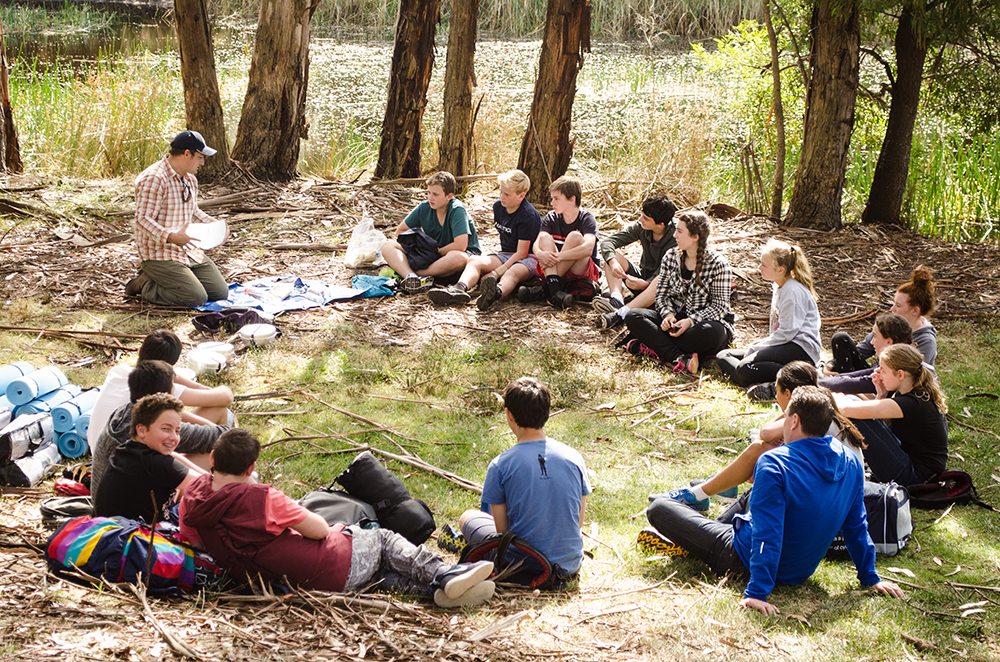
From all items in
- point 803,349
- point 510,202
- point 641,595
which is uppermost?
point 510,202

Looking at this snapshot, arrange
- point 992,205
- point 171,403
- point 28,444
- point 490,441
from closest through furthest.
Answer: point 171,403, point 28,444, point 490,441, point 992,205

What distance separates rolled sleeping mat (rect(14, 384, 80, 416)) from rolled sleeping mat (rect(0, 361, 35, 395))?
0.17m

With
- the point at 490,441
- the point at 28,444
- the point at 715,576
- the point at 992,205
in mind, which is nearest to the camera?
the point at 715,576

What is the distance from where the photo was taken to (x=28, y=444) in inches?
209

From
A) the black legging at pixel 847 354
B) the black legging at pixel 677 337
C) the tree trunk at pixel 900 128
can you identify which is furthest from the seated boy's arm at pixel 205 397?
the tree trunk at pixel 900 128

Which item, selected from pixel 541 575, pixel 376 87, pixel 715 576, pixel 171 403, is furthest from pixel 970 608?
pixel 376 87

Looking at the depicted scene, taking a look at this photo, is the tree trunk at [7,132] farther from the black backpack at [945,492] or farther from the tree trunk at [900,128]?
the black backpack at [945,492]

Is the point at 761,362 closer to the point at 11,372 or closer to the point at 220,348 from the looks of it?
the point at 220,348

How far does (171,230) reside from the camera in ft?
26.4

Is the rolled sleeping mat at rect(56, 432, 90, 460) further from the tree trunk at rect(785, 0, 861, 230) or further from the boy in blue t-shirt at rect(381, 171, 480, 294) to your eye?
the tree trunk at rect(785, 0, 861, 230)

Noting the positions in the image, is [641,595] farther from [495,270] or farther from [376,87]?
[376,87]

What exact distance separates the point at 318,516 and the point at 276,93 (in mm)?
8595

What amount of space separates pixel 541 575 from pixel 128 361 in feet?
12.8

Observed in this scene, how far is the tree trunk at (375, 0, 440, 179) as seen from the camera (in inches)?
484
